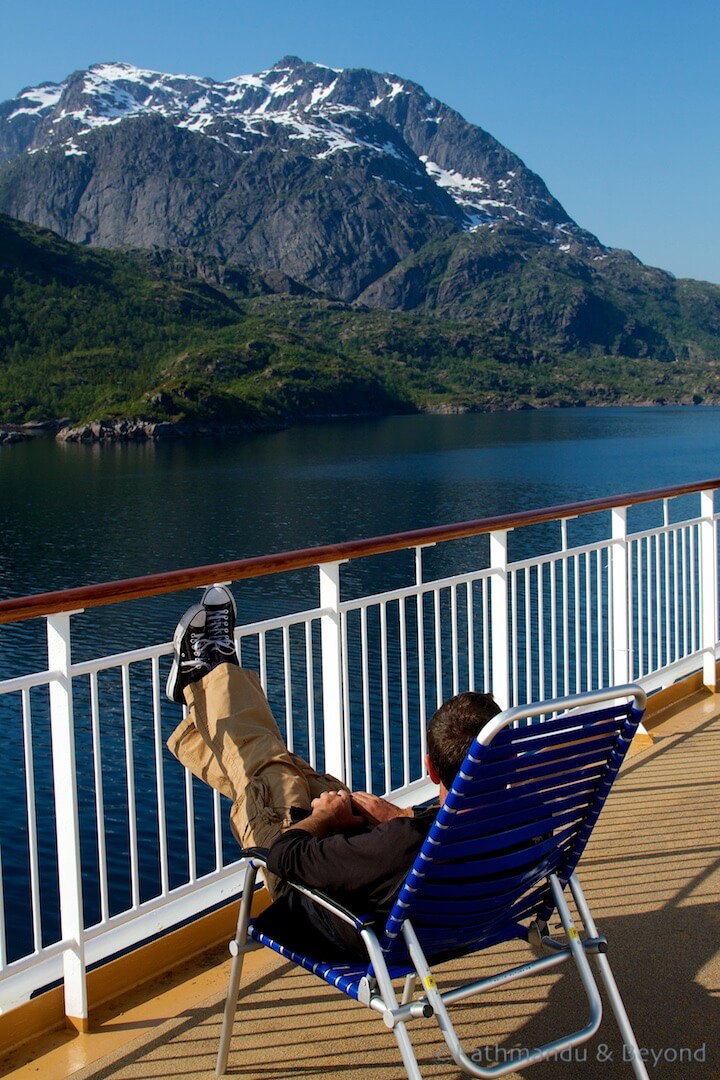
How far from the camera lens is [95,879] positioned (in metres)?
9.40

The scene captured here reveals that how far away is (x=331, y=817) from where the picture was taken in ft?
6.26

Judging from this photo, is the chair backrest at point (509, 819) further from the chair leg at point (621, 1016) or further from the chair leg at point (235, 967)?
the chair leg at point (235, 967)

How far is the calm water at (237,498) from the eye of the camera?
728 inches

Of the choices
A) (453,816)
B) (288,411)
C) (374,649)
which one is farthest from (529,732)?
(288,411)

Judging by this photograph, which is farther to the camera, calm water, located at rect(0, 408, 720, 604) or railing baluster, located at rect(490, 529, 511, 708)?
calm water, located at rect(0, 408, 720, 604)

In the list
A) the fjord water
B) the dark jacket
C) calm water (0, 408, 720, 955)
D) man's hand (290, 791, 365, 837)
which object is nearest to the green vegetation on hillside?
the fjord water

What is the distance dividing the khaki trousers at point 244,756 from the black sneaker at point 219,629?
40 millimetres

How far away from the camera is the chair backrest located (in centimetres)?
161

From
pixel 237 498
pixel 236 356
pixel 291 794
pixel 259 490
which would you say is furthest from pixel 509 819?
pixel 236 356

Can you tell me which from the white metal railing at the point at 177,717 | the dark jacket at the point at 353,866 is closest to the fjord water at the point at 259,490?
the white metal railing at the point at 177,717

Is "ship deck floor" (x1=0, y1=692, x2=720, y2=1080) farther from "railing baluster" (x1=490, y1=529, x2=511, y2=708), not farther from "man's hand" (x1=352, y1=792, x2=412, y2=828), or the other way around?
"railing baluster" (x1=490, y1=529, x2=511, y2=708)

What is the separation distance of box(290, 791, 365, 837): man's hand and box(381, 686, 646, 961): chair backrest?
9.4 inches

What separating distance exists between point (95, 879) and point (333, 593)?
7.41m

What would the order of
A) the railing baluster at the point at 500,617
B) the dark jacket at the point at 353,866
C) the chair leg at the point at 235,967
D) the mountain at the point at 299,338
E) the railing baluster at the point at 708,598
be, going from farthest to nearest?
1. the mountain at the point at 299,338
2. the railing baluster at the point at 708,598
3. the railing baluster at the point at 500,617
4. the chair leg at the point at 235,967
5. the dark jacket at the point at 353,866
